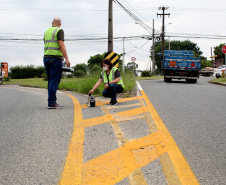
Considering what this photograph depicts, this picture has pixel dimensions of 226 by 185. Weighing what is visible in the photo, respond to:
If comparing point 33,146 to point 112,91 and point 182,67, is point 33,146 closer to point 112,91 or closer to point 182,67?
point 112,91

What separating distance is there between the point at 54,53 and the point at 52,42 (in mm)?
242

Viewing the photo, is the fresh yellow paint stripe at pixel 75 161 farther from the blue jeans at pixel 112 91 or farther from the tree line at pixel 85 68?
the tree line at pixel 85 68

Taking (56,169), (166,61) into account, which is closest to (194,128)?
(56,169)

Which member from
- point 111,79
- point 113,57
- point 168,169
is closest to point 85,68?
point 113,57

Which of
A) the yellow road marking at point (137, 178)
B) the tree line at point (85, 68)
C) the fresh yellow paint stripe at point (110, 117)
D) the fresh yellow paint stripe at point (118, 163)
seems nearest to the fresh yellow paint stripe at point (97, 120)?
the fresh yellow paint stripe at point (110, 117)

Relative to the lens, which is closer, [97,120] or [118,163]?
[118,163]

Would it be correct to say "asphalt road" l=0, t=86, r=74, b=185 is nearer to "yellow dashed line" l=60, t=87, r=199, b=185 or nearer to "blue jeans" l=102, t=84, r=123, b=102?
"yellow dashed line" l=60, t=87, r=199, b=185

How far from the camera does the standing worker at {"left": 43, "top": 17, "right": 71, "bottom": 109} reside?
6719 mm

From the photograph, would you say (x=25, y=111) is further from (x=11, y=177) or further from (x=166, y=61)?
(x=166, y=61)

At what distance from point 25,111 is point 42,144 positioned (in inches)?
114

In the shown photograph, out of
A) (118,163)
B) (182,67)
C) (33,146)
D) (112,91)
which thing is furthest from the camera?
(182,67)

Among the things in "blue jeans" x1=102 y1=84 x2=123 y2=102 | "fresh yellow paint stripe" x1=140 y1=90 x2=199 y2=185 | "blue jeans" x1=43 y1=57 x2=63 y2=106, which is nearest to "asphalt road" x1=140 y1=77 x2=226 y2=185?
"fresh yellow paint stripe" x1=140 y1=90 x2=199 y2=185

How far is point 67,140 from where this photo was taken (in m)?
3.98

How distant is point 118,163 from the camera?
10.0 ft
